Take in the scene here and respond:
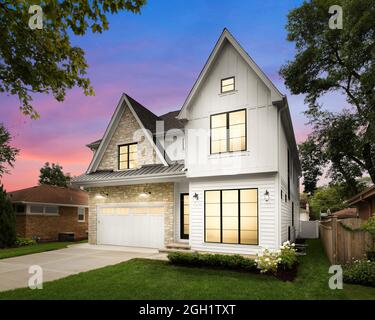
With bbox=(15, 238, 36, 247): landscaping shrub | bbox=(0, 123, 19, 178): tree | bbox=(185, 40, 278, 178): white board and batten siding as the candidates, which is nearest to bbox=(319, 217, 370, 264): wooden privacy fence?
bbox=(185, 40, 278, 178): white board and batten siding

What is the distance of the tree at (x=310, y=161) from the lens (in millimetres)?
23219

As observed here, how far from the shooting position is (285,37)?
897 inches

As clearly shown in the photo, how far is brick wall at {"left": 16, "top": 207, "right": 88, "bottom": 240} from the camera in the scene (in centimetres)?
2123

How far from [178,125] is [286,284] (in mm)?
11663

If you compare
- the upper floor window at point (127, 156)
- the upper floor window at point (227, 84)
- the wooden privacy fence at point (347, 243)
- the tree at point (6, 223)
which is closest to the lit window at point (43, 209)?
the tree at point (6, 223)

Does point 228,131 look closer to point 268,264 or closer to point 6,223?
point 268,264

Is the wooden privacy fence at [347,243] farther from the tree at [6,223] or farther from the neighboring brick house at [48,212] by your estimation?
the neighboring brick house at [48,212]

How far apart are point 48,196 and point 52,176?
28.8 meters

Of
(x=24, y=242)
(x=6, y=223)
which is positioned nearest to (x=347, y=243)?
(x=24, y=242)

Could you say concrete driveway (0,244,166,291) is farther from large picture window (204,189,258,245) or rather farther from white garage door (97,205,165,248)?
large picture window (204,189,258,245)

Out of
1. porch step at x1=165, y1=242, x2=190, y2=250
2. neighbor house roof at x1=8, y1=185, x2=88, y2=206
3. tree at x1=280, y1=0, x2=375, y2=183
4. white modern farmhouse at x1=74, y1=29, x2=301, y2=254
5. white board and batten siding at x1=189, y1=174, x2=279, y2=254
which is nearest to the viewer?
white board and batten siding at x1=189, y1=174, x2=279, y2=254

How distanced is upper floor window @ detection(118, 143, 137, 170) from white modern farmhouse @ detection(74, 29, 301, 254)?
0.06 m

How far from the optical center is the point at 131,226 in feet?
53.1
